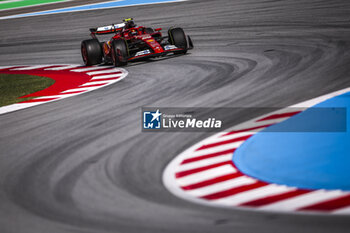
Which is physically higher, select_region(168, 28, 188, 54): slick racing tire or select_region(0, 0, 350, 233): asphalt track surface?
select_region(168, 28, 188, 54): slick racing tire

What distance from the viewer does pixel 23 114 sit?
11234 mm

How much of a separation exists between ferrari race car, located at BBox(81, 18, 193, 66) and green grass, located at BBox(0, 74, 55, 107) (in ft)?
5.49

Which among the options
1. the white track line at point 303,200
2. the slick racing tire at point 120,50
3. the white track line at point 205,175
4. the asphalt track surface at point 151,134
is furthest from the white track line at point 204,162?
the slick racing tire at point 120,50

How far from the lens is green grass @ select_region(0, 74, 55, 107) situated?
1326 centimetres

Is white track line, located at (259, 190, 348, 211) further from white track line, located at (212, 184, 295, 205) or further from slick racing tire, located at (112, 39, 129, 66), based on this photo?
slick racing tire, located at (112, 39, 129, 66)

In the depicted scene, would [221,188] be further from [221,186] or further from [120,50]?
[120,50]

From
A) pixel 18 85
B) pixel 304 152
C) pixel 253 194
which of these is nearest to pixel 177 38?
pixel 18 85

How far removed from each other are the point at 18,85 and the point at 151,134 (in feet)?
24.1

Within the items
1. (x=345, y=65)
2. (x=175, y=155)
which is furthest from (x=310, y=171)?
(x=345, y=65)

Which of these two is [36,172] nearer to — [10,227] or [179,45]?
[10,227]

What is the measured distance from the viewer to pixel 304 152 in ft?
23.2

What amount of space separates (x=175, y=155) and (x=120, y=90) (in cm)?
500

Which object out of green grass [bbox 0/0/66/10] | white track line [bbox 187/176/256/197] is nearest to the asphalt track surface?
white track line [bbox 187/176/256/197]

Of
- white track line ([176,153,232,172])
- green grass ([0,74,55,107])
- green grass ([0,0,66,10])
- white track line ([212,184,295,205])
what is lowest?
green grass ([0,74,55,107])
